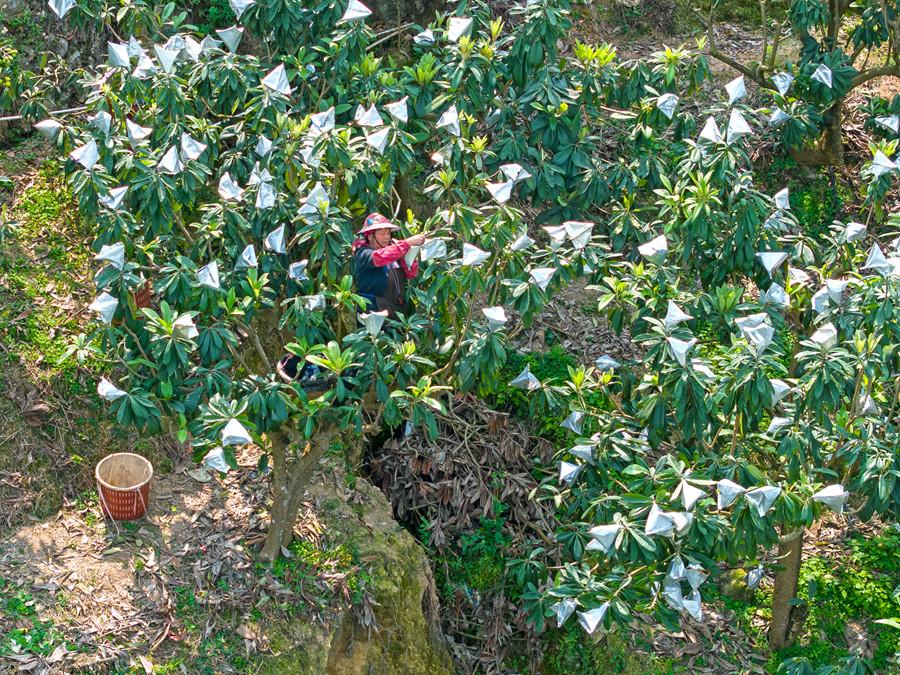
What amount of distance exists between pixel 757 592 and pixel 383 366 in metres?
3.58

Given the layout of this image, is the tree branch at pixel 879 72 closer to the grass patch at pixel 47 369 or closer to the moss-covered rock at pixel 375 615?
the moss-covered rock at pixel 375 615

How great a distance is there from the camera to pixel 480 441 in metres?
7.59

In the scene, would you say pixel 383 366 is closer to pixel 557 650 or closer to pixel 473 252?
pixel 473 252

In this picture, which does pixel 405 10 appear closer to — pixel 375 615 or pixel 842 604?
pixel 375 615

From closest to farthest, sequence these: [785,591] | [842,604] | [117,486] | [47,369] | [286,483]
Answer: [286,483], [117,486], [47,369], [785,591], [842,604]

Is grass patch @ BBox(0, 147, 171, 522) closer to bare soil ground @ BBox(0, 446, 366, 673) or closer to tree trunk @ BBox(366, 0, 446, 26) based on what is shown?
bare soil ground @ BBox(0, 446, 366, 673)

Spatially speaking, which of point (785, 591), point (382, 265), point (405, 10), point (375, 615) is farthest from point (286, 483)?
point (405, 10)

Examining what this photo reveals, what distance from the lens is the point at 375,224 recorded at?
620cm

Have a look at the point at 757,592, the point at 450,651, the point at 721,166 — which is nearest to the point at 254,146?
the point at 721,166

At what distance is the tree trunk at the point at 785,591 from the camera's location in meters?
6.75

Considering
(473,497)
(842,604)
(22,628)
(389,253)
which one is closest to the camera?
(22,628)

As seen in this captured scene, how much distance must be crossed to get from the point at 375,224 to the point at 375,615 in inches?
95.1

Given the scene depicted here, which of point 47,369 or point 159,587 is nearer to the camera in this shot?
point 159,587

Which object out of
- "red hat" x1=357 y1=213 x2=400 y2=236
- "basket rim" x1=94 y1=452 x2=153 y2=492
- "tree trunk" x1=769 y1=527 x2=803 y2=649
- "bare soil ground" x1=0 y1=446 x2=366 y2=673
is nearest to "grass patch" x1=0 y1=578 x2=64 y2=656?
"bare soil ground" x1=0 y1=446 x2=366 y2=673
